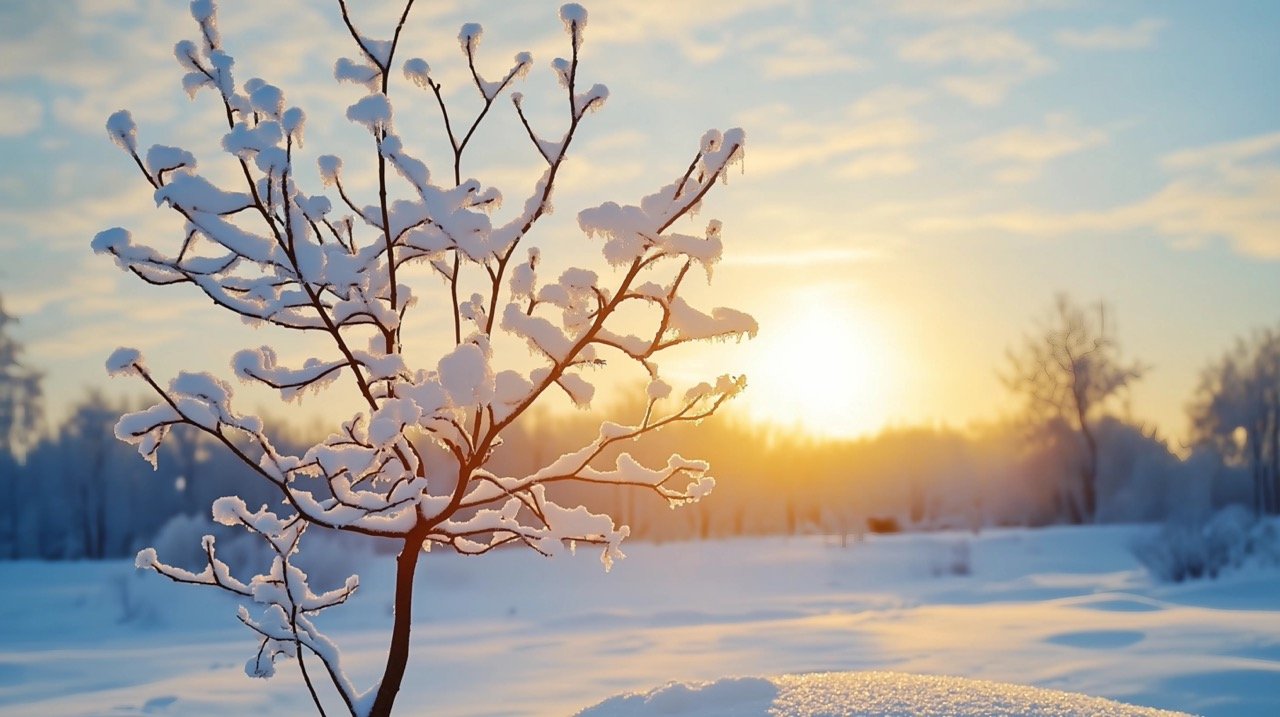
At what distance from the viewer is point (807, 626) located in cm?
1313

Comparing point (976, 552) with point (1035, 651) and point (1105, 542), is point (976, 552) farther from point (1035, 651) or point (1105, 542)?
point (1035, 651)

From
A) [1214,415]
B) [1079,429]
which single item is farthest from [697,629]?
[1214,415]

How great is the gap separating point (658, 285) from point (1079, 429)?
129 ft

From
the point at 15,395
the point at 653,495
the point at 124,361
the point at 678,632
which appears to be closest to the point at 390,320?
the point at 124,361

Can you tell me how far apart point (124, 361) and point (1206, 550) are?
64.2ft

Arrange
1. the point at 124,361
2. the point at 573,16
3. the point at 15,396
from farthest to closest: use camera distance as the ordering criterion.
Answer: the point at 15,396, the point at 573,16, the point at 124,361

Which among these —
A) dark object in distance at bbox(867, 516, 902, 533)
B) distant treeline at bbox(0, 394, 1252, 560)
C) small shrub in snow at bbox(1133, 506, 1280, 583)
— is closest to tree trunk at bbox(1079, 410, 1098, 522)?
distant treeline at bbox(0, 394, 1252, 560)

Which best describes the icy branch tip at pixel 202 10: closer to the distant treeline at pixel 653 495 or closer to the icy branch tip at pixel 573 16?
the icy branch tip at pixel 573 16

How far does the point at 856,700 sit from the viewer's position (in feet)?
12.6

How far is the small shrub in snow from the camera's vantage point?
1812cm

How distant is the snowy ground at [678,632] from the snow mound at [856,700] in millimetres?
3122

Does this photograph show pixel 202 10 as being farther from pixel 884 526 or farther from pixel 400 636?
pixel 884 526

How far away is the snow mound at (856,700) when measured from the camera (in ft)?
12.1

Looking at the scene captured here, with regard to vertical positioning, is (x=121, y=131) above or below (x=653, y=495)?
above
